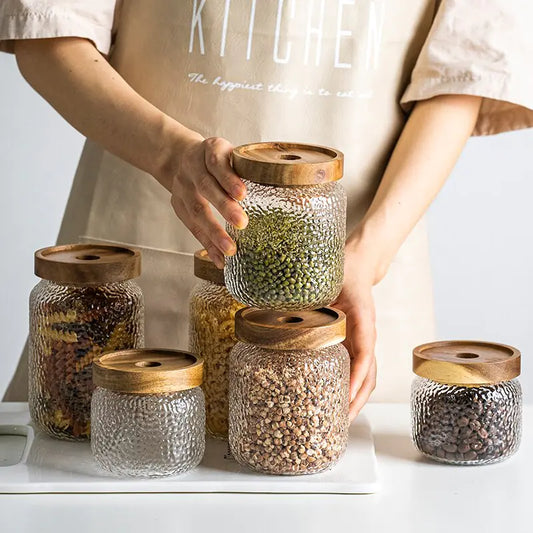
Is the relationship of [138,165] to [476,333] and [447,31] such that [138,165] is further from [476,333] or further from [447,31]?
[476,333]

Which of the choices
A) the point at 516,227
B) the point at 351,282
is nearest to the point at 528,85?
the point at 351,282

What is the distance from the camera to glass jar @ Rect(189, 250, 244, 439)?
1.04 metres

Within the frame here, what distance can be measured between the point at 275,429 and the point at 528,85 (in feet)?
1.97

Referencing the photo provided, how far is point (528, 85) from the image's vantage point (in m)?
1.33

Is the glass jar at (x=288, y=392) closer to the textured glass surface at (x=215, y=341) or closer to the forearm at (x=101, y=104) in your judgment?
the textured glass surface at (x=215, y=341)

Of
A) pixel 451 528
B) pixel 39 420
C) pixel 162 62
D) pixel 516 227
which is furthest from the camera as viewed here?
pixel 516 227

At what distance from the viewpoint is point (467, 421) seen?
3.30 feet

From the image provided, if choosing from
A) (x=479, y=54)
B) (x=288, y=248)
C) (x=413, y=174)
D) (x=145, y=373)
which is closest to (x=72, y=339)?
(x=145, y=373)

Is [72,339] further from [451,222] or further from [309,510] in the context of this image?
[451,222]

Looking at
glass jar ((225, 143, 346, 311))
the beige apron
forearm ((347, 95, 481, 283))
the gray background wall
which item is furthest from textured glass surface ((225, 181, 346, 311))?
→ the gray background wall

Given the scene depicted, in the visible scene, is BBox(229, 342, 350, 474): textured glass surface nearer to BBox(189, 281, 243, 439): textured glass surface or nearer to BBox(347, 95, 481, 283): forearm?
BBox(189, 281, 243, 439): textured glass surface

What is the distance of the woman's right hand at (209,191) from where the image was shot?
36.8 inches

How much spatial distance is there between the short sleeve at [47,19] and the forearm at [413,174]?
381mm

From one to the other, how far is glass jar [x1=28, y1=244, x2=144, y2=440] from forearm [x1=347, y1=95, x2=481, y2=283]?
290 millimetres
